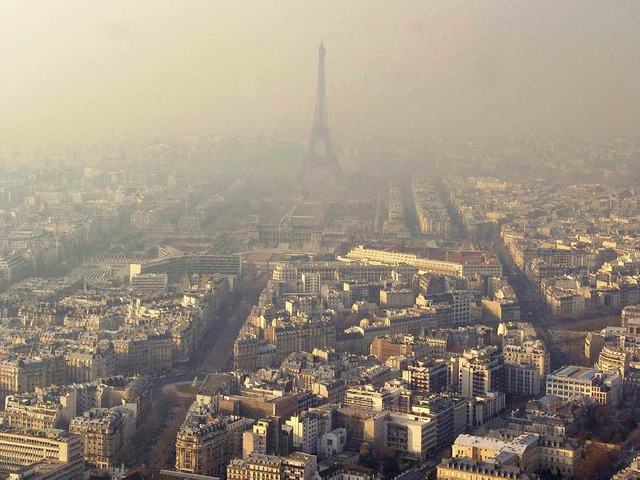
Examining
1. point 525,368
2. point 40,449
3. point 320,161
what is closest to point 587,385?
point 525,368

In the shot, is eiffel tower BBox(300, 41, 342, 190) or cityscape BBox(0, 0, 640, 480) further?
eiffel tower BBox(300, 41, 342, 190)

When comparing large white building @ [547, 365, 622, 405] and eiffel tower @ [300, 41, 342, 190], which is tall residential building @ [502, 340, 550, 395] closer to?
large white building @ [547, 365, 622, 405]

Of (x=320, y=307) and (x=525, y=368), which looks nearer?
(x=525, y=368)

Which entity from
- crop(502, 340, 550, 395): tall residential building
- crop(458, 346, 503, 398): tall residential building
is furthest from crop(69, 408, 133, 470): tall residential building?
crop(502, 340, 550, 395): tall residential building

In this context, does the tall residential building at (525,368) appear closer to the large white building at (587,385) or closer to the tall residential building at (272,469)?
the large white building at (587,385)

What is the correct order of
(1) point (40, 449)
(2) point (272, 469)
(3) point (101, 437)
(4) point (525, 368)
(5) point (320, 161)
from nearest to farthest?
(2) point (272, 469) → (1) point (40, 449) → (3) point (101, 437) → (4) point (525, 368) → (5) point (320, 161)

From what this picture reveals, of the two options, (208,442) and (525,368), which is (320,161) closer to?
(525,368)
